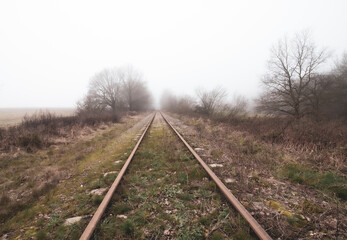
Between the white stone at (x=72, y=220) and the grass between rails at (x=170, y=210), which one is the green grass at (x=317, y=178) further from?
the white stone at (x=72, y=220)

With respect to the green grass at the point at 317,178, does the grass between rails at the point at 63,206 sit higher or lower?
lower

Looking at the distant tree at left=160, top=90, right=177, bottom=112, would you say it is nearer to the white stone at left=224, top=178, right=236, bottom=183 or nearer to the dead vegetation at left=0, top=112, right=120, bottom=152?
the dead vegetation at left=0, top=112, right=120, bottom=152

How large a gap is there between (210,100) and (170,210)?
15.8 meters

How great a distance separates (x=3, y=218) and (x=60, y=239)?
1.50m

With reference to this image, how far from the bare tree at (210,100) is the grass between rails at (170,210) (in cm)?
1358

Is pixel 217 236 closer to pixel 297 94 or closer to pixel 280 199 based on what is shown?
pixel 280 199

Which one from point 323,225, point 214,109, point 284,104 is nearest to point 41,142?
point 323,225

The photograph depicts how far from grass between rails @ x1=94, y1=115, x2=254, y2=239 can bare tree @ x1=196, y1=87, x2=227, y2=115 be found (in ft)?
44.5

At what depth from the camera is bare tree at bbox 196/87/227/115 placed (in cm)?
1599

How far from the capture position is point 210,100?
17.0m

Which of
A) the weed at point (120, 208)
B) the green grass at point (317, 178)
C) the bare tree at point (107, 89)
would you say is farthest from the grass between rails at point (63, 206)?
the bare tree at point (107, 89)

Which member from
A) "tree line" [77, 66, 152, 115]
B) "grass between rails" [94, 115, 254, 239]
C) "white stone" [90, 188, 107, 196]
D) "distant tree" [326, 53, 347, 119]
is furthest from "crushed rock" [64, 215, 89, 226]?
"tree line" [77, 66, 152, 115]

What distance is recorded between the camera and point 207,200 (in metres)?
2.54

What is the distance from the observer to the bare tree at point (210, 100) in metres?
16.0
